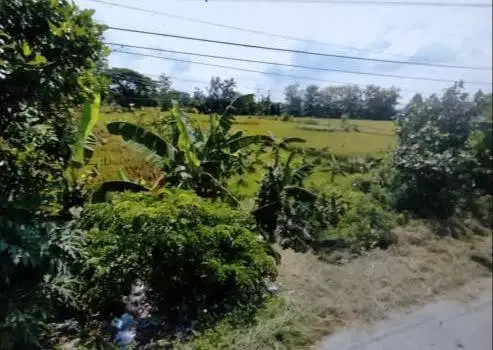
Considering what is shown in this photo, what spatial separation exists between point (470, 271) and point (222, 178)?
93.9 inches

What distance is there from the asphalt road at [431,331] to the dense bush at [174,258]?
0.70 meters

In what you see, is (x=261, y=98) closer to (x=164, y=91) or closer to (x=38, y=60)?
(x=164, y=91)

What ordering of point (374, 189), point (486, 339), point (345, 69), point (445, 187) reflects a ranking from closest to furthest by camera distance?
point (486, 339)
point (345, 69)
point (445, 187)
point (374, 189)

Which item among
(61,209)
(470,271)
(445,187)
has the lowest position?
(61,209)

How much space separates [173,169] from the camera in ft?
11.8

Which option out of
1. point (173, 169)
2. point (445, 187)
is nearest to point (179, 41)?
point (173, 169)

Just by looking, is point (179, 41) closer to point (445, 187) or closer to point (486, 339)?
point (445, 187)

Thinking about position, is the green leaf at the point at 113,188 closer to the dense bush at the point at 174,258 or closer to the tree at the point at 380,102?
the dense bush at the point at 174,258

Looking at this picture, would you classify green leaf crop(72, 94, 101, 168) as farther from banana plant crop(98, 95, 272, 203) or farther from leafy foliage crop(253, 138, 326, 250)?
leafy foliage crop(253, 138, 326, 250)

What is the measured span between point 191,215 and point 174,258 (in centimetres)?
29

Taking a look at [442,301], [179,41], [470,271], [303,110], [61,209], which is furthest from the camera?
[61,209]

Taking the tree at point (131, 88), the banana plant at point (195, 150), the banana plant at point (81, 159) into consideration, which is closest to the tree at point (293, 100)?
the banana plant at point (195, 150)

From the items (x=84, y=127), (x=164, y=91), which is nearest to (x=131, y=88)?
(x=164, y=91)

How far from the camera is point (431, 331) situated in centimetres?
179
